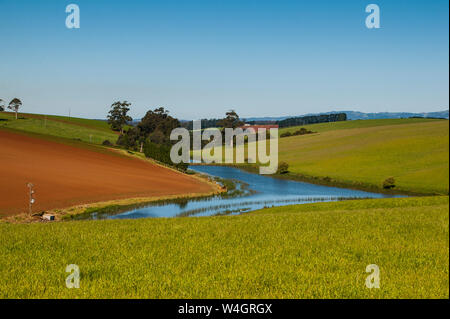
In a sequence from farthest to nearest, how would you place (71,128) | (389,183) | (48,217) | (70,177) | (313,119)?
(313,119), (389,183), (71,128), (70,177), (48,217)

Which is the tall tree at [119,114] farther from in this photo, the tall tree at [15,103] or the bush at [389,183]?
the bush at [389,183]

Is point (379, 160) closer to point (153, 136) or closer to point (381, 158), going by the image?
point (381, 158)

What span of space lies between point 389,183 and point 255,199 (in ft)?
83.9

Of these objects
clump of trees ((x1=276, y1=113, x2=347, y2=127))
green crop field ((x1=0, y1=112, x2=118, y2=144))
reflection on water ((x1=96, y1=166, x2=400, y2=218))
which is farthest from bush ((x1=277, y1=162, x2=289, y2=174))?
clump of trees ((x1=276, y1=113, x2=347, y2=127))

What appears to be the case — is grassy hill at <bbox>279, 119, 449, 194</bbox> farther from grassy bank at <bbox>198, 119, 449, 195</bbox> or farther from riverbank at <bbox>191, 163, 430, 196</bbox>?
riverbank at <bbox>191, 163, 430, 196</bbox>

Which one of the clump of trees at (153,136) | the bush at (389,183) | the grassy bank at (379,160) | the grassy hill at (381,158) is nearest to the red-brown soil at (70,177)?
the clump of trees at (153,136)

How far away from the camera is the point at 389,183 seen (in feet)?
196

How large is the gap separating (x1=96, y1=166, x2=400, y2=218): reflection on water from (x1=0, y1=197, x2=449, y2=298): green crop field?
1747cm

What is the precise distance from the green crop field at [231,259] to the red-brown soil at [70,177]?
13385 millimetres

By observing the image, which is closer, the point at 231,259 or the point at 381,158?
the point at 231,259

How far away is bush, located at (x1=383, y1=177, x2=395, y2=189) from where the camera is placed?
5979cm

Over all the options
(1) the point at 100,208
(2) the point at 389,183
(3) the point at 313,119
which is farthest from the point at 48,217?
(3) the point at 313,119

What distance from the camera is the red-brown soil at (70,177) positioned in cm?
3072
